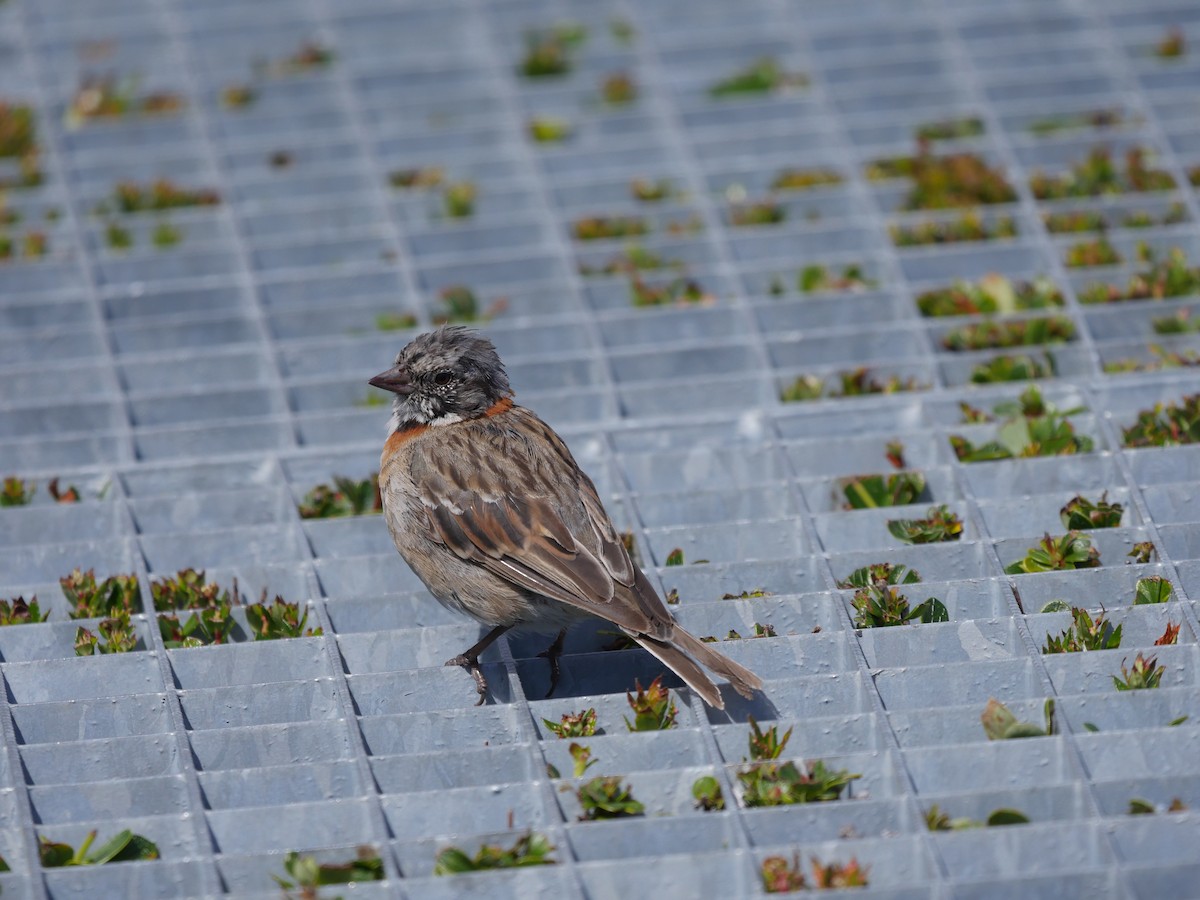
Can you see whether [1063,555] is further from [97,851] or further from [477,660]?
[97,851]

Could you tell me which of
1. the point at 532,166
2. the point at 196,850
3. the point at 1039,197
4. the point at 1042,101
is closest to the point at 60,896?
the point at 196,850

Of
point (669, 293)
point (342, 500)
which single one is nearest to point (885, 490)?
point (669, 293)

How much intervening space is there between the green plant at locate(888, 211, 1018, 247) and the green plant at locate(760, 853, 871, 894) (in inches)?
189

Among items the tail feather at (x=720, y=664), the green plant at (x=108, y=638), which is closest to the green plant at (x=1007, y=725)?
the tail feather at (x=720, y=664)

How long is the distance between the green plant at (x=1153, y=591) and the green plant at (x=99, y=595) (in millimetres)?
3992

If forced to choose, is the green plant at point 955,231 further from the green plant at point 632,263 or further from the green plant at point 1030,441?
the green plant at point 1030,441

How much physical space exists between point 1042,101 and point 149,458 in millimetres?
6209

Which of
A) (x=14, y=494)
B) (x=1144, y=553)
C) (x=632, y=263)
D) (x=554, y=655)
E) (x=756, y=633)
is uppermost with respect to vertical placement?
(x=632, y=263)

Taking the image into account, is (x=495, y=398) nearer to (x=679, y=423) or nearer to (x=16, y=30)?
(x=679, y=423)

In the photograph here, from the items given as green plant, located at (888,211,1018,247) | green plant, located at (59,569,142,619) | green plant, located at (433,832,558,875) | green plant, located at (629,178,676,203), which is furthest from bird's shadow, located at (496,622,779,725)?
green plant, located at (629,178,676,203)

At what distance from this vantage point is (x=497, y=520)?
20.4 ft

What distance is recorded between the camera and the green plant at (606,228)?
901 centimetres

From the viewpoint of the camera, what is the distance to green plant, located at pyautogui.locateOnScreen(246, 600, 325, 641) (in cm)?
607

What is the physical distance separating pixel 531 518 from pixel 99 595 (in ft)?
5.86
